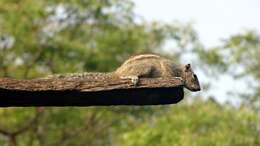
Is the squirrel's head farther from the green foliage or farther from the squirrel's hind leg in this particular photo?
the green foliage

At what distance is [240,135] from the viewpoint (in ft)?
53.0

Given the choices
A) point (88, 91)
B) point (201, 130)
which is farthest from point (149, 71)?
point (201, 130)

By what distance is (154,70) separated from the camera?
13.3ft

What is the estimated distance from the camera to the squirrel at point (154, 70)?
13.0 feet

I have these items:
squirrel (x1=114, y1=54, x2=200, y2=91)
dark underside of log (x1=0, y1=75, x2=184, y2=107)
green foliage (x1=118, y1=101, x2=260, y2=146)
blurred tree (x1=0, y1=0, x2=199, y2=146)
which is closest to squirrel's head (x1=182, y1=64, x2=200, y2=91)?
squirrel (x1=114, y1=54, x2=200, y2=91)

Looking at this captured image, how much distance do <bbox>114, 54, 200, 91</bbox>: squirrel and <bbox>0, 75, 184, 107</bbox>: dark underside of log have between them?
0.10 m

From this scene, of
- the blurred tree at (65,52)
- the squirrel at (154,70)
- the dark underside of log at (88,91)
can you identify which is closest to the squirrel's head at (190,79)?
the squirrel at (154,70)

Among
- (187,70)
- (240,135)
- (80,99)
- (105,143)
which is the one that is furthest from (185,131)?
(80,99)

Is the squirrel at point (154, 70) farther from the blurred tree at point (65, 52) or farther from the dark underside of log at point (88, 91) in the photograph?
the blurred tree at point (65, 52)

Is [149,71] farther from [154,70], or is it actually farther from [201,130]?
[201,130]

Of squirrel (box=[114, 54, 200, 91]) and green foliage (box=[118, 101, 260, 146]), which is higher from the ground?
squirrel (box=[114, 54, 200, 91])

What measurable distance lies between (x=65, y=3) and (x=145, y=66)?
14.8m

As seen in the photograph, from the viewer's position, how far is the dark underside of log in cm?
346

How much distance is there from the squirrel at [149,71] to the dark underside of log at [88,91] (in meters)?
0.08
